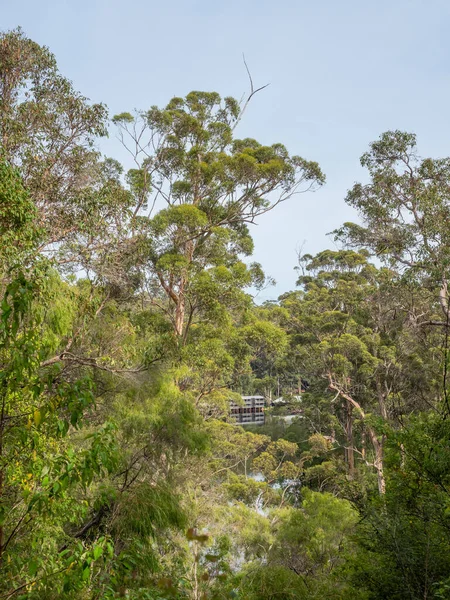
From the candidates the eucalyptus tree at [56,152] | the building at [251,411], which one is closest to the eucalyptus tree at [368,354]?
the eucalyptus tree at [56,152]

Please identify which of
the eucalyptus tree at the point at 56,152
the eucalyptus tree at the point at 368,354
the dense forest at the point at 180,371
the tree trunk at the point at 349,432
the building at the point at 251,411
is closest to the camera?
the dense forest at the point at 180,371

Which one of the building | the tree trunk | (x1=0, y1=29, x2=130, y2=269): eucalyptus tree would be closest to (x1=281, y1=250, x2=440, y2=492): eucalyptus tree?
the tree trunk

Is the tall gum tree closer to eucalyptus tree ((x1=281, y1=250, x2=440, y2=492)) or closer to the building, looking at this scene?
eucalyptus tree ((x1=281, y1=250, x2=440, y2=492))

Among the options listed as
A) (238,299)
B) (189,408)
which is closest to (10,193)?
(189,408)

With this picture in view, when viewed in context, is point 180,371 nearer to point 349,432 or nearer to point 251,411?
point 349,432

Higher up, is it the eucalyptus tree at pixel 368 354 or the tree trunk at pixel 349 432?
the eucalyptus tree at pixel 368 354

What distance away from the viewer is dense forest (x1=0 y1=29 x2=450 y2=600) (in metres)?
2.17

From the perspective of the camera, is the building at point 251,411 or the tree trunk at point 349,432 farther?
the building at point 251,411

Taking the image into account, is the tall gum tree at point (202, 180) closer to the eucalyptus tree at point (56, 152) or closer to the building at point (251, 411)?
the eucalyptus tree at point (56, 152)

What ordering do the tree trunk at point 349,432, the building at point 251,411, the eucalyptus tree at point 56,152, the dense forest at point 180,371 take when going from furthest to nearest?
the building at point 251,411, the tree trunk at point 349,432, the eucalyptus tree at point 56,152, the dense forest at point 180,371

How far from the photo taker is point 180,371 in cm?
781

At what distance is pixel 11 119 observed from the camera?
5.07 metres

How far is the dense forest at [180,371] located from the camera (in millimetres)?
2168

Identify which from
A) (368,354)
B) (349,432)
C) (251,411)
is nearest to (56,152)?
(368,354)
